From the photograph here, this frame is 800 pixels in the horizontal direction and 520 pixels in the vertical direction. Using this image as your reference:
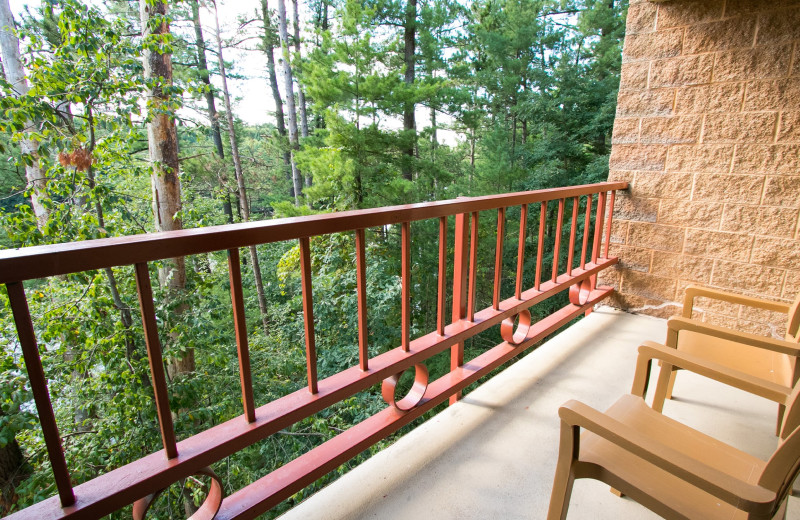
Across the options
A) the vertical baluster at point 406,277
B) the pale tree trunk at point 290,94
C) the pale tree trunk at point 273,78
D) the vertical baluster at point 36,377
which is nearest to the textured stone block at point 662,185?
the vertical baluster at point 406,277

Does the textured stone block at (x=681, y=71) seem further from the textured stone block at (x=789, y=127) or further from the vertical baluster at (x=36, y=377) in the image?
the vertical baluster at (x=36, y=377)

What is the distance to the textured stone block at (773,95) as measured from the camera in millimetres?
2180

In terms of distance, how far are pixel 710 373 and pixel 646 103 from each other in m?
2.13

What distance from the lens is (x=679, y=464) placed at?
83 centimetres

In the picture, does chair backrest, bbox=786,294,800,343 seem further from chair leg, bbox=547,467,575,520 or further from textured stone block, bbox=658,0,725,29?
textured stone block, bbox=658,0,725,29

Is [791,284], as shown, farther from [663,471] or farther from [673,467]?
[673,467]

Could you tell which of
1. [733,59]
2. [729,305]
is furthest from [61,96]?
[729,305]

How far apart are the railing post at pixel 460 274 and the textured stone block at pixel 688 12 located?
6.88ft

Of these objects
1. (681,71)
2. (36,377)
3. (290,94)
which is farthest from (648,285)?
(290,94)

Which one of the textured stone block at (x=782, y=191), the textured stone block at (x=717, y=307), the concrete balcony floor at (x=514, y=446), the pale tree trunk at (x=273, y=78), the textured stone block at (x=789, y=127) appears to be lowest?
the concrete balcony floor at (x=514, y=446)

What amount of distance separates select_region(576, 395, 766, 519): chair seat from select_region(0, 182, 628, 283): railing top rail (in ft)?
2.90

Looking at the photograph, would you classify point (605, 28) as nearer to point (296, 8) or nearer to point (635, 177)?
point (296, 8)

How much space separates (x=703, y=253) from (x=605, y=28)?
10.5 metres

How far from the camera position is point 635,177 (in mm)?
2822
